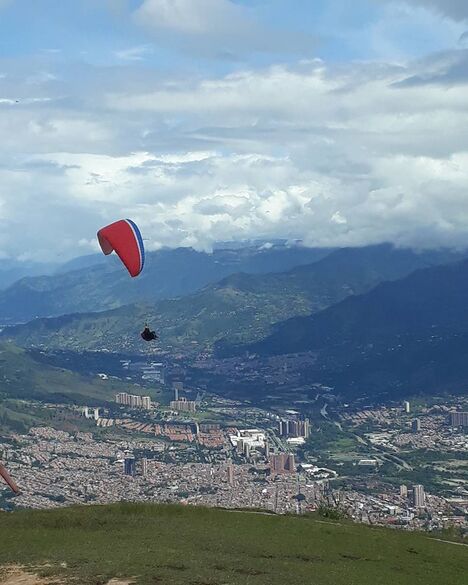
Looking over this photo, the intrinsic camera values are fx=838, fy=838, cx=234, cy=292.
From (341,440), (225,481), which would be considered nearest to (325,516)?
(225,481)

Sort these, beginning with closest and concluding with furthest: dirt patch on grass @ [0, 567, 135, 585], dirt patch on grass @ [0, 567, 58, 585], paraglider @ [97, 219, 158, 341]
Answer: dirt patch on grass @ [0, 567, 135, 585] < dirt patch on grass @ [0, 567, 58, 585] < paraglider @ [97, 219, 158, 341]

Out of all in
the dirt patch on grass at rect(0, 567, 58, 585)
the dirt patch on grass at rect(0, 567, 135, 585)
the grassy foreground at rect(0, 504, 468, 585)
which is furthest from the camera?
the grassy foreground at rect(0, 504, 468, 585)

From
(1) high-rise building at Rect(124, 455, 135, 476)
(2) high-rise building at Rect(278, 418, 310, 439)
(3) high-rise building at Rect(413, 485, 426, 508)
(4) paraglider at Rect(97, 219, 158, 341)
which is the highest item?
(4) paraglider at Rect(97, 219, 158, 341)

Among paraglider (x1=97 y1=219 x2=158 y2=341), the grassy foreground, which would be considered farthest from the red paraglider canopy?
the grassy foreground

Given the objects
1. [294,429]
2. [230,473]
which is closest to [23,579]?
[230,473]

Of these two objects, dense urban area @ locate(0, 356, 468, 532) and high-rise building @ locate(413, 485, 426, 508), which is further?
high-rise building @ locate(413, 485, 426, 508)

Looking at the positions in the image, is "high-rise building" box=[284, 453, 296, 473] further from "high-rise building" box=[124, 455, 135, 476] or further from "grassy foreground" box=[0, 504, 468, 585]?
"grassy foreground" box=[0, 504, 468, 585]

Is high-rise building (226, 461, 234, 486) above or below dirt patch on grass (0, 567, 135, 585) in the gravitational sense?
below
